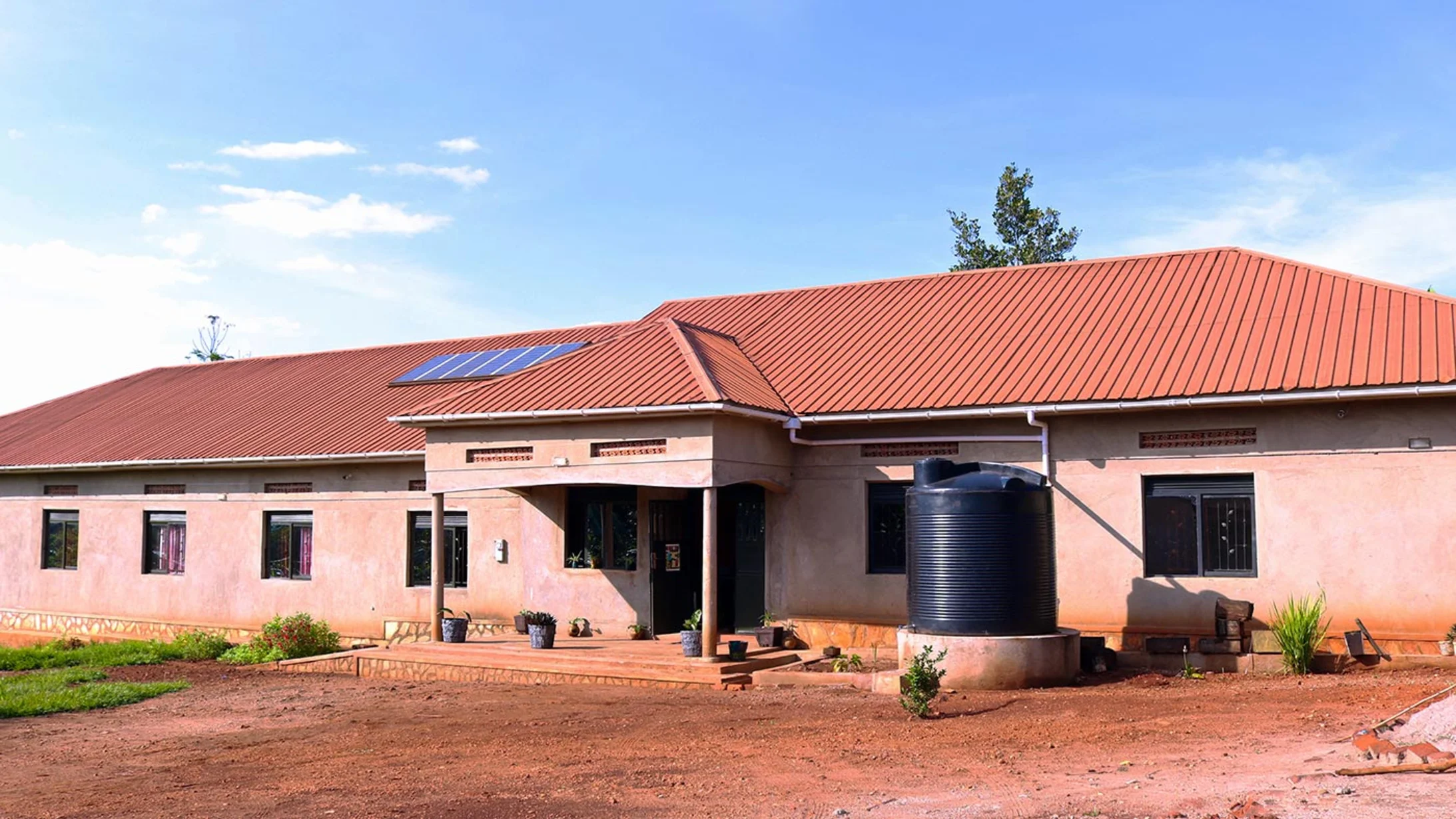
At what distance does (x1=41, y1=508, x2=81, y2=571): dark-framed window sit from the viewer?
24219 millimetres

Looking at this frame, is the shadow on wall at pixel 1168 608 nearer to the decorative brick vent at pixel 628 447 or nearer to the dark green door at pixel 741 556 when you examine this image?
the dark green door at pixel 741 556

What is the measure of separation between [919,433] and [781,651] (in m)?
3.48

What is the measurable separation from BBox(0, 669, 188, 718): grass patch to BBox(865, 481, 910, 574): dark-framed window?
9.55 m

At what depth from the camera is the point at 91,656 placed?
20391 millimetres

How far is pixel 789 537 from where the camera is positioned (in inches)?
682

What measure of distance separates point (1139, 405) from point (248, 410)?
57.6 feet

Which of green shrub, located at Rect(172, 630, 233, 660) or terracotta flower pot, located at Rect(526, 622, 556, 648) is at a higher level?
terracotta flower pot, located at Rect(526, 622, 556, 648)

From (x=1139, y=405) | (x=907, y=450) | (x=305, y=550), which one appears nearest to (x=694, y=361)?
(x=907, y=450)

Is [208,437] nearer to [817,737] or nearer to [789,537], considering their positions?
[789,537]

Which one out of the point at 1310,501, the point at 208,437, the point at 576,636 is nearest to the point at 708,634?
the point at 576,636

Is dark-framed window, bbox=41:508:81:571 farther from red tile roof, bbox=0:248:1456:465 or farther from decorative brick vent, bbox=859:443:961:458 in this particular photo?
decorative brick vent, bbox=859:443:961:458

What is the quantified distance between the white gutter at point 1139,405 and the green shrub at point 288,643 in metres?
8.69

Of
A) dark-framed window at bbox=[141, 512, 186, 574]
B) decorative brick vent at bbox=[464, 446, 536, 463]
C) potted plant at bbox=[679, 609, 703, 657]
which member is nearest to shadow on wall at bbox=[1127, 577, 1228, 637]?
potted plant at bbox=[679, 609, 703, 657]

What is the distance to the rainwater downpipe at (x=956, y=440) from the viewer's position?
1577 centimetres
